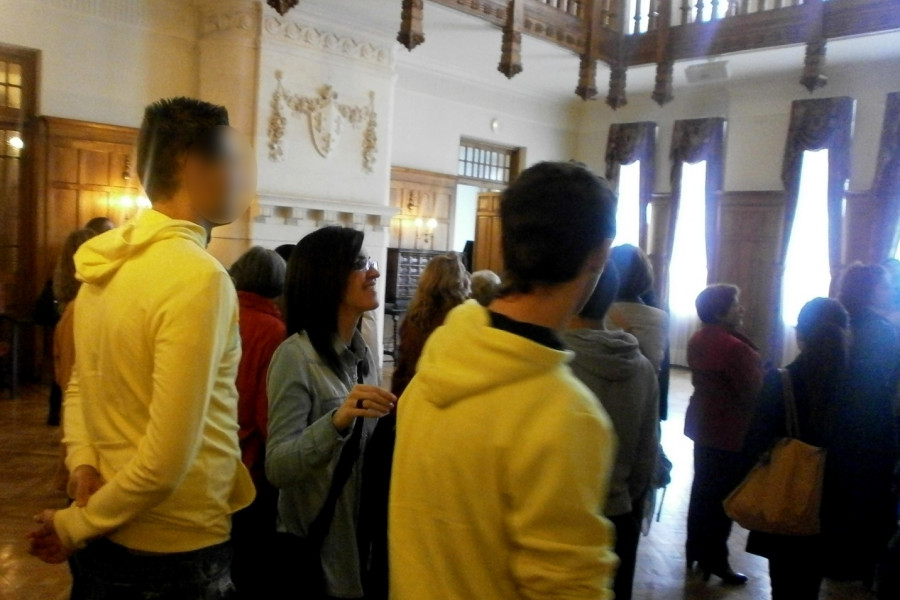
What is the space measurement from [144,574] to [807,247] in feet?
36.9

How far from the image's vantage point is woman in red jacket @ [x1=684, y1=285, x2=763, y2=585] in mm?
3598

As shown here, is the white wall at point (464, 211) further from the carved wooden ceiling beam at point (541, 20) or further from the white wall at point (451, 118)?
the carved wooden ceiling beam at point (541, 20)

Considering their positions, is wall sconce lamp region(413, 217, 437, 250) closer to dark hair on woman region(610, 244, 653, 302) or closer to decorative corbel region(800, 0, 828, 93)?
decorative corbel region(800, 0, 828, 93)

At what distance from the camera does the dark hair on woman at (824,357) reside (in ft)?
8.98

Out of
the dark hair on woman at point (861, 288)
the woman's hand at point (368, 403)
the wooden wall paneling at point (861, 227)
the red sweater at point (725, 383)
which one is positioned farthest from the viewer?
the wooden wall paneling at point (861, 227)

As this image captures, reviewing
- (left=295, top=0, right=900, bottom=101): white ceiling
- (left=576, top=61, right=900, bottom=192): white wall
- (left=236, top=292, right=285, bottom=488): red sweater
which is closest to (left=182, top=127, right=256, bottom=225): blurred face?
(left=236, top=292, right=285, bottom=488): red sweater

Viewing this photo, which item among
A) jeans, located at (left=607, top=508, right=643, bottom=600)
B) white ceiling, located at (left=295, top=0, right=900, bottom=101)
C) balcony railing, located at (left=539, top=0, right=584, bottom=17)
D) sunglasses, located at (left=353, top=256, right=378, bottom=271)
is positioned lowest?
jeans, located at (left=607, top=508, right=643, bottom=600)

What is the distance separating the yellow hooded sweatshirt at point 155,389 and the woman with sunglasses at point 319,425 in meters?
0.29

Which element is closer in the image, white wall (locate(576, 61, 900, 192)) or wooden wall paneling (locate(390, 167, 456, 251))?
white wall (locate(576, 61, 900, 192))

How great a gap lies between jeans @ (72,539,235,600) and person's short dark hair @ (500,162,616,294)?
85 centimetres

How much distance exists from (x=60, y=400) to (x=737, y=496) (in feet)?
18.6

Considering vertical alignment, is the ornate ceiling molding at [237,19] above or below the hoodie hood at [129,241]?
above

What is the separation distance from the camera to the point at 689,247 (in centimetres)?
1189

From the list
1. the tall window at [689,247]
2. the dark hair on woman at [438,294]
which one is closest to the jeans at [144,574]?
the dark hair on woman at [438,294]
